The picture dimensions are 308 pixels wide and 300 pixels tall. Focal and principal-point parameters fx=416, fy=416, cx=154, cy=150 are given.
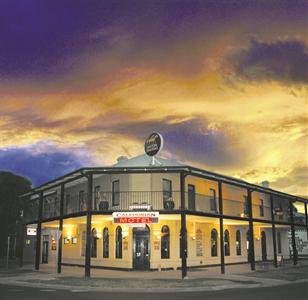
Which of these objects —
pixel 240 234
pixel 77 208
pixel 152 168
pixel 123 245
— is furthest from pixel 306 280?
pixel 77 208

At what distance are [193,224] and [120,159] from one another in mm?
7118

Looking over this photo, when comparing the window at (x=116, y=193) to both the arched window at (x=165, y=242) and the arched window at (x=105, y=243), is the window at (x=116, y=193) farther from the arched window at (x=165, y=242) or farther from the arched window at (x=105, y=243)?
the arched window at (x=165, y=242)

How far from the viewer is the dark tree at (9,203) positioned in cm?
4425

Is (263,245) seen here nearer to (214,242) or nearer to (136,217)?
(214,242)

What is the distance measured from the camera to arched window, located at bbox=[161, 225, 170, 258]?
27188mm

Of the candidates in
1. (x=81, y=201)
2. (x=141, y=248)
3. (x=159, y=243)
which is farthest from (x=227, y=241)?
(x=81, y=201)

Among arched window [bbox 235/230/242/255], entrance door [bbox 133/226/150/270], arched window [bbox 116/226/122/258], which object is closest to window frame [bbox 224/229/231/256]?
arched window [bbox 235/230/242/255]

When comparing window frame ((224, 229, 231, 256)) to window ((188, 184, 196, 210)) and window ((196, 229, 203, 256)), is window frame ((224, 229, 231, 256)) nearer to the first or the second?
window ((196, 229, 203, 256))

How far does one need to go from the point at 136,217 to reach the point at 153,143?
5.42 m

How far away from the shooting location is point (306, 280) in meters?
20.8

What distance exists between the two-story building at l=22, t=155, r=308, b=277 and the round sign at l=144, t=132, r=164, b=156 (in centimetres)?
81

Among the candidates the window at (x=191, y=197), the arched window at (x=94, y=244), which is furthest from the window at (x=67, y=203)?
the window at (x=191, y=197)

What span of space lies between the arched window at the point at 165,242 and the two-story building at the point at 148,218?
6 centimetres

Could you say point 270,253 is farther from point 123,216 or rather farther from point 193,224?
point 123,216
